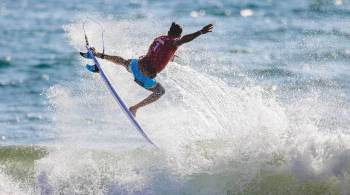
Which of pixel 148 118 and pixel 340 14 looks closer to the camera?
pixel 148 118

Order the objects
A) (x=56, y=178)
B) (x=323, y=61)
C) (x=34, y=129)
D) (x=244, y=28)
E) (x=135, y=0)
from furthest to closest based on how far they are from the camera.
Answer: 1. (x=135, y=0)
2. (x=244, y=28)
3. (x=323, y=61)
4. (x=34, y=129)
5. (x=56, y=178)

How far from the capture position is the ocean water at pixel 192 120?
13.1 m

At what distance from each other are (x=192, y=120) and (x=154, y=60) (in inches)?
75.8

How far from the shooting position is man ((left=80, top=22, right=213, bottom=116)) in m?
13.3

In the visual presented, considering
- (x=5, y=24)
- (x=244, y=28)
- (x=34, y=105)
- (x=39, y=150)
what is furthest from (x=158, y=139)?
(x=5, y=24)

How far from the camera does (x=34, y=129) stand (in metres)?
18.3

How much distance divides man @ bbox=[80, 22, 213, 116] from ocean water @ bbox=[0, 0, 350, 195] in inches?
28.6

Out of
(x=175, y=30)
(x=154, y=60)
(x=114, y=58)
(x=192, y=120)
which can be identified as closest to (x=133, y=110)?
(x=114, y=58)

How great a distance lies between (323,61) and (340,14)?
6548 mm

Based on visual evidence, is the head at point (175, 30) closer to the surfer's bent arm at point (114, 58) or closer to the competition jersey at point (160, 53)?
the competition jersey at point (160, 53)

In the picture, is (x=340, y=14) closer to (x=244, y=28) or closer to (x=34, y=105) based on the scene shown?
(x=244, y=28)

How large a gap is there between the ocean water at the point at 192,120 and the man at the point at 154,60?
73 centimetres

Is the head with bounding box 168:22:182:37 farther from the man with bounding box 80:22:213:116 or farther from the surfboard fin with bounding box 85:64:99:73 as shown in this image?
the surfboard fin with bounding box 85:64:99:73

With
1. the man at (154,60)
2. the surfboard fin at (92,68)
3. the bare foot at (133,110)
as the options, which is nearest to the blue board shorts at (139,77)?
the man at (154,60)
